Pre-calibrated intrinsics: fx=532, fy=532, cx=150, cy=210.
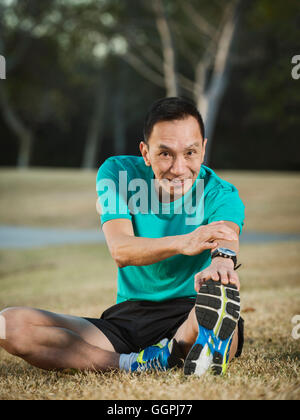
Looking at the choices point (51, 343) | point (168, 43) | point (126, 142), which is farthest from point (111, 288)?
point (126, 142)

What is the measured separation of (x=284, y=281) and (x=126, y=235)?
553 centimetres

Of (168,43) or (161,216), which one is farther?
(168,43)

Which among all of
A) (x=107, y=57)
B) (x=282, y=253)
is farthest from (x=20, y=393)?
(x=107, y=57)

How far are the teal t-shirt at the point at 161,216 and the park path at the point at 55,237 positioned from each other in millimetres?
8795

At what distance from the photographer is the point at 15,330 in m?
2.84

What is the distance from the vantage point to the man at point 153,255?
2756mm

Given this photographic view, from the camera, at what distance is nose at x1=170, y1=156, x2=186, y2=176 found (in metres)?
2.90

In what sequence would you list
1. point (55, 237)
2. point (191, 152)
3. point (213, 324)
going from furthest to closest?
point (55, 237) → point (191, 152) → point (213, 324)

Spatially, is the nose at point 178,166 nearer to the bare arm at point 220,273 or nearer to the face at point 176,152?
the face at point 176,152

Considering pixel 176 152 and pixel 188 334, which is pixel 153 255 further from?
pixel 176 152

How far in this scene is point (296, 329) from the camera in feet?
13.9

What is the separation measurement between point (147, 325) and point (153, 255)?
1.81ft

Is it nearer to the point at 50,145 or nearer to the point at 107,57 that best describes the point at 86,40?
the point at 107,57

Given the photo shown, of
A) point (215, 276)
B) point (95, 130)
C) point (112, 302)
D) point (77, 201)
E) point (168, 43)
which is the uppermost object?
point (168, 43)
